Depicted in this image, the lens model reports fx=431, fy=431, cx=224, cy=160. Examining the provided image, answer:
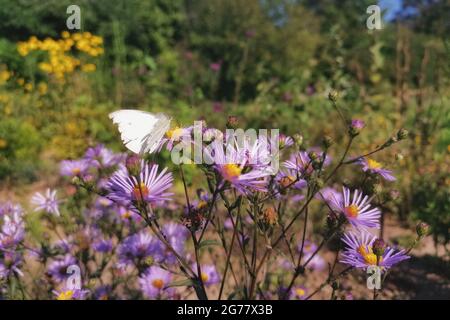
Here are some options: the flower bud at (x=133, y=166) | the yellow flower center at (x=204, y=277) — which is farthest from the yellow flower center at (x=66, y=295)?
the flower bud at (x=133, y=166)

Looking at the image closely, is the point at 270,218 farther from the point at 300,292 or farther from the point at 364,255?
the point at 300,292

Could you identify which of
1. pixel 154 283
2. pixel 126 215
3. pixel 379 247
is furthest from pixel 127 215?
pixel 379 247

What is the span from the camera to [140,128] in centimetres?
111

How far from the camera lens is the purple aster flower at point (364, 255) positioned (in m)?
1.09

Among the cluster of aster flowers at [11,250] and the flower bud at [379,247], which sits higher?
the flower bud at [379,247]

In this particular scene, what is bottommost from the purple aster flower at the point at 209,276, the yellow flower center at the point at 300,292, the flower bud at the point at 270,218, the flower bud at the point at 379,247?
the yellow flower center at the point at 300,292

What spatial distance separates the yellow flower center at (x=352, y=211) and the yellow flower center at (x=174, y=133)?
1.54 ft

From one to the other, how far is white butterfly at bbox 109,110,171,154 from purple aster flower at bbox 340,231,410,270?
1.83 ft

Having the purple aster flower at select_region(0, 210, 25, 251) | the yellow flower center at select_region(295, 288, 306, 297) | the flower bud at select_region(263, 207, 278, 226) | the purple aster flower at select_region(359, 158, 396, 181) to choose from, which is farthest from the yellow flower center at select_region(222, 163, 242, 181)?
the yellow flower center at select_region(295, 288, 306, 297)

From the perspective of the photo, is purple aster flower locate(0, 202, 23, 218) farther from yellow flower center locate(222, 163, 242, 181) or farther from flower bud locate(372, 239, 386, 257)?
flower bud locate(372, 239, 386, 257)

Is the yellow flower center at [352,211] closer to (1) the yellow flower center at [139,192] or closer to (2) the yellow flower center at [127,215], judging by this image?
(1) the yellow flower center at [139,192]

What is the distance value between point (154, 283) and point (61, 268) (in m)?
0.38

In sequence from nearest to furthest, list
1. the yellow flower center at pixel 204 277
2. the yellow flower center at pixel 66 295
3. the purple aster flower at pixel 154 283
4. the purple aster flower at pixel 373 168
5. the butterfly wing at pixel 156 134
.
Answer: the butterfly wing at pixel 156 134 → the purple aster flower at pixel 373 168 → the yellow flower center at pixel 66 295 → the purple aster flower at pixel 154 283 → the yellow flower center at pixel 204 277

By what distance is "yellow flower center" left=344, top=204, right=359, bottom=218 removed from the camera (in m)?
1.10
